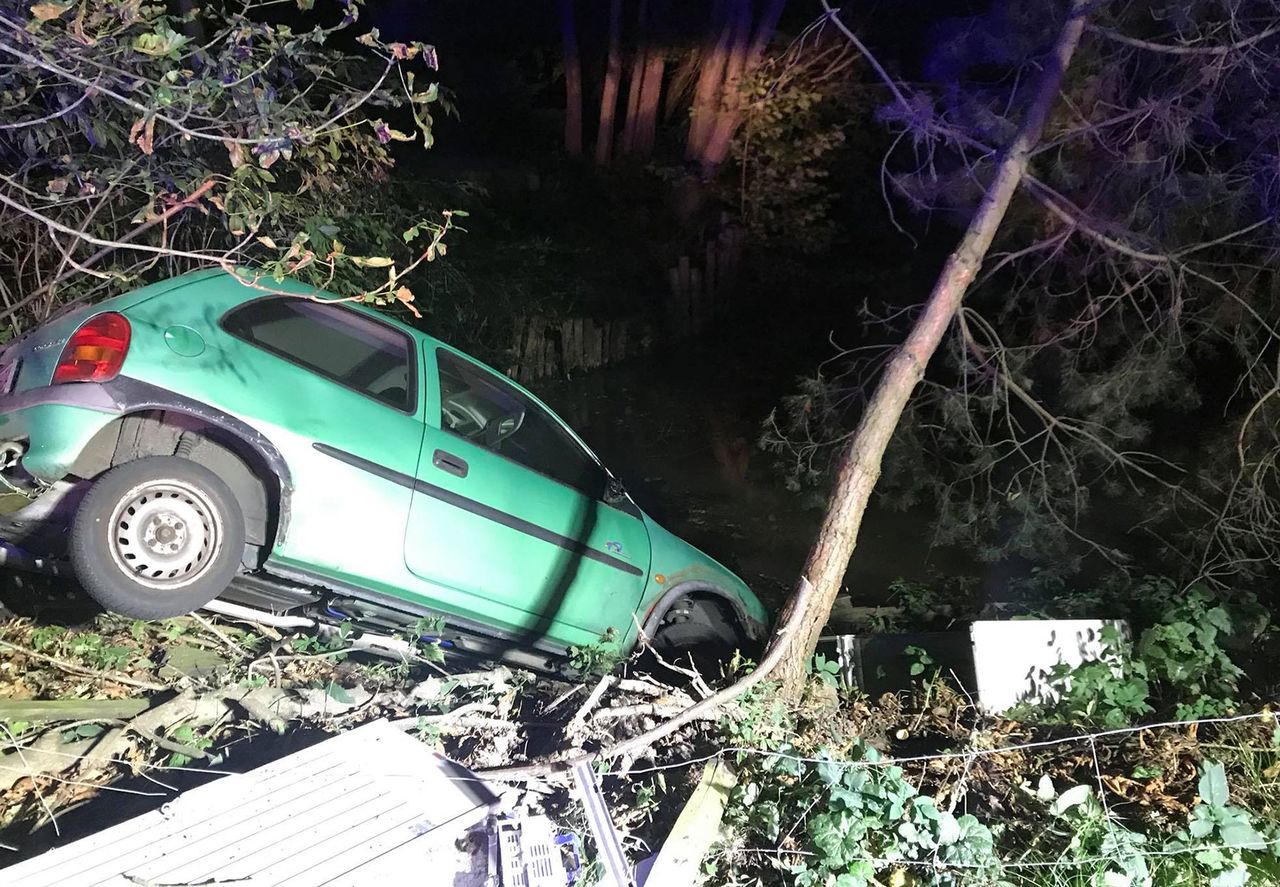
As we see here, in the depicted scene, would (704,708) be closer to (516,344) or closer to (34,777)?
(34,777)

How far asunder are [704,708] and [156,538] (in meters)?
2.36

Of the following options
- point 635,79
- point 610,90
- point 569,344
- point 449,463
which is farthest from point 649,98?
point 449,463

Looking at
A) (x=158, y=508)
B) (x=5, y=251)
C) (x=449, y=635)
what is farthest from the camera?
(x=5, y=251)

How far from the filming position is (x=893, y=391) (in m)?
4.58

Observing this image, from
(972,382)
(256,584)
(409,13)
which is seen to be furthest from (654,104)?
(256,584)

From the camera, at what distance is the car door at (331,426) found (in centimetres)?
351

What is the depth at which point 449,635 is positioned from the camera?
4.21 metres

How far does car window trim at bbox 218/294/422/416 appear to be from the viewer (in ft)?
11.7

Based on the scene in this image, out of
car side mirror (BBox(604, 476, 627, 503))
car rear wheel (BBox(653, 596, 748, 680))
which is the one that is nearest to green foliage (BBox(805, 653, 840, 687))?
car rear wheel (BBox(653, 596, 748, 680))

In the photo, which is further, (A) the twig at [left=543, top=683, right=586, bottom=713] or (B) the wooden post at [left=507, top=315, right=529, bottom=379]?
(B) the wooden post at [left=507, top=315, right=529, bottom=379]

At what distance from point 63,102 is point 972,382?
5850 millimetres

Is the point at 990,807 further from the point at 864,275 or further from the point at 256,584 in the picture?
the point at 864,275

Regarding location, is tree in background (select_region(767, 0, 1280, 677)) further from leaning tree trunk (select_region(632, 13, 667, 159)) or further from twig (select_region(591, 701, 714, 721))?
leaning tree trunk (select_region(632, 13, 667, 159))

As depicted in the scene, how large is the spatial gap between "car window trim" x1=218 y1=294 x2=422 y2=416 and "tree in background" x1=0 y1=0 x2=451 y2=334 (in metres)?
0.18
